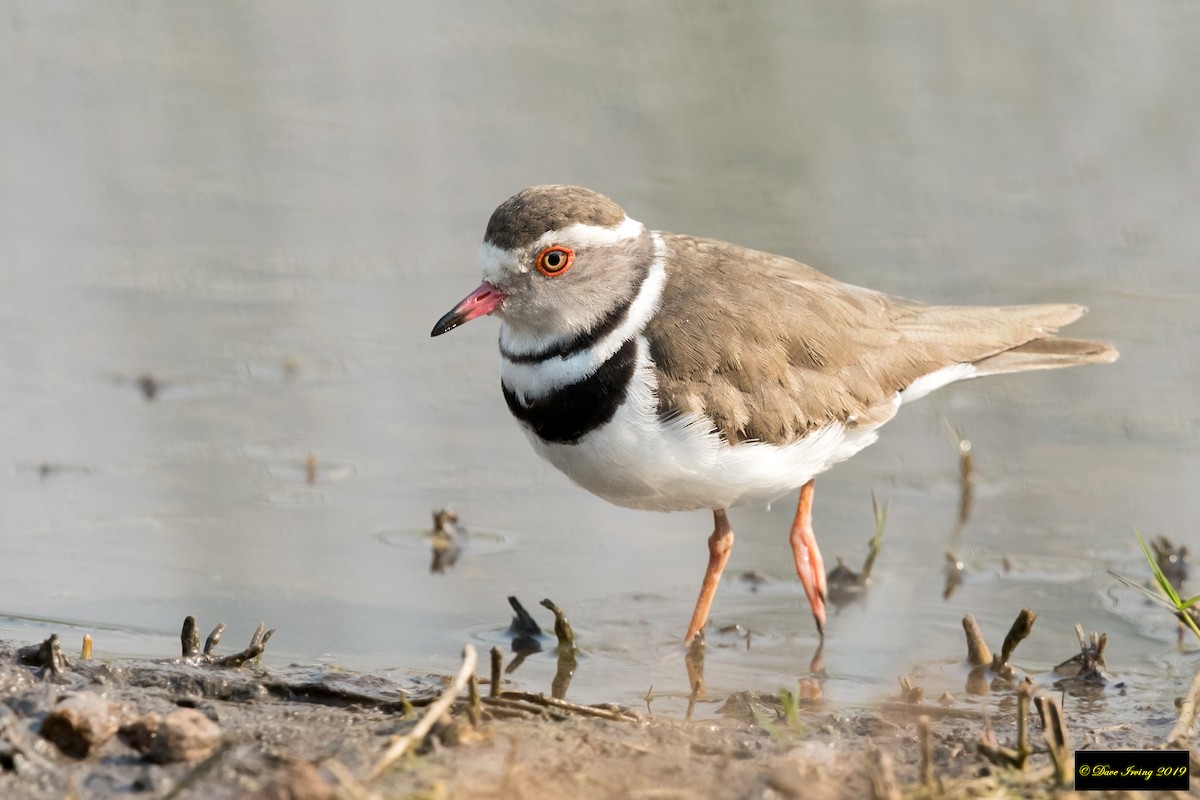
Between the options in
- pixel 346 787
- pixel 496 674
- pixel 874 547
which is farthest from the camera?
pixel 874 547

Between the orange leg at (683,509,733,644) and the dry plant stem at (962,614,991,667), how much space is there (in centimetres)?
96

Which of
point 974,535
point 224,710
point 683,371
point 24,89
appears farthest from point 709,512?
point 24,89

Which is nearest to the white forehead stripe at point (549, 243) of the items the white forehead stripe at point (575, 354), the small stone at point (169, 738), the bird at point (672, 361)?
the bird at point (672, 361)

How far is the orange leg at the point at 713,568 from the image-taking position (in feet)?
19.9

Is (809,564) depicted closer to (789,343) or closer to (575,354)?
(789,343)

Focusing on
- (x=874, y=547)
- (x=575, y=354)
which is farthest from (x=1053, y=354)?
(x=575, y=354)

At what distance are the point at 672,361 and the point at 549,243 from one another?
639mm

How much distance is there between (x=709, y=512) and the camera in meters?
7.58

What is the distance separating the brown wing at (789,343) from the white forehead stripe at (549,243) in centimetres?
27

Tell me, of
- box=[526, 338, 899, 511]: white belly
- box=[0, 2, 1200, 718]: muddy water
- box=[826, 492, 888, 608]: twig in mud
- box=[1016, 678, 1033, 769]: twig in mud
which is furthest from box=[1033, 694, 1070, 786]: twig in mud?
box=[826, 492, 888, 608]: twig in mud

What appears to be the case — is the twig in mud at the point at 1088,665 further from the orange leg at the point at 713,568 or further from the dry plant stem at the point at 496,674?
the dry plant stem at the point at 496,674

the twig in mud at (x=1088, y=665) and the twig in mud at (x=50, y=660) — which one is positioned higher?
the twig in mud at (x=1088, y=665)

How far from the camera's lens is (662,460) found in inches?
219

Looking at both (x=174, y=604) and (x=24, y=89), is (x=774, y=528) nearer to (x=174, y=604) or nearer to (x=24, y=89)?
(x=174, y=604)
